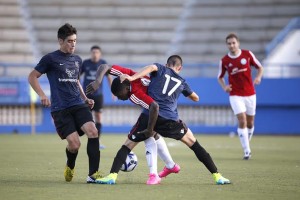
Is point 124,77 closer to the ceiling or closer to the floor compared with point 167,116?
closer to the ceiling

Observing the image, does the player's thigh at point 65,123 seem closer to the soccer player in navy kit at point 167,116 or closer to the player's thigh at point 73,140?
the player's thigh at point 73,140

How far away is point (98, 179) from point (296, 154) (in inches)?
276

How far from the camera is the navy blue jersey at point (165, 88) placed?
8.95 meters

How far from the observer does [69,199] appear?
734 cm

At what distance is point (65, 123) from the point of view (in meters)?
9.16

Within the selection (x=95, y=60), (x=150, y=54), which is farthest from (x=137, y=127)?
(x=150, y=54)

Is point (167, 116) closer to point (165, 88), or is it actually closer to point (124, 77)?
point (165, 88)

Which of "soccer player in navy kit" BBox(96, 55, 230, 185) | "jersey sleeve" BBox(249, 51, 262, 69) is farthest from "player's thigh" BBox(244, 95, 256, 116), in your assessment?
"soccer player in navy kit" BBox(96, 55, 230, 185)

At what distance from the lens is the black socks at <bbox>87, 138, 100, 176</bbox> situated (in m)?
9.05

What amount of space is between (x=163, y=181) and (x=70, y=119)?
1403mm

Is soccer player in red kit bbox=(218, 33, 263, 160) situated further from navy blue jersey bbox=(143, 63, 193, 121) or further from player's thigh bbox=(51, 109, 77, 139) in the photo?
player's thigh bbox=(51, 109, 77, 139)

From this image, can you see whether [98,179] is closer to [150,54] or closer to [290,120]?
[290,120]

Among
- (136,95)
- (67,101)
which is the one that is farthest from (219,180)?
(67,101)

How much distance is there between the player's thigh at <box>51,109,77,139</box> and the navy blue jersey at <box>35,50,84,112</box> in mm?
78
